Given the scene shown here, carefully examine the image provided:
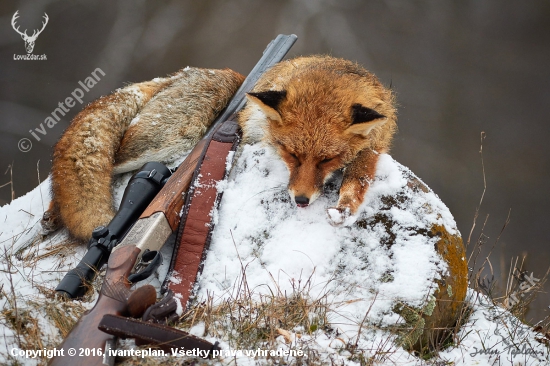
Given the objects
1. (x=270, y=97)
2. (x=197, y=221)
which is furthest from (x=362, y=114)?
(x=197, y=221)

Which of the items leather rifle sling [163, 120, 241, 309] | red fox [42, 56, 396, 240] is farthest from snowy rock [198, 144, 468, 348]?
red fox [42, 56, 396, 240]

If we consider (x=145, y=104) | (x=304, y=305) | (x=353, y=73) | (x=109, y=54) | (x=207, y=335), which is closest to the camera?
(x=207, y=335)

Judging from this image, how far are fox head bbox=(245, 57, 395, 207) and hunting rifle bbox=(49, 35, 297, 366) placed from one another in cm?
→ 67

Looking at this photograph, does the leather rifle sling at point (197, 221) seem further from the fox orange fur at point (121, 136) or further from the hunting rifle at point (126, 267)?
the fox orange fur at point (121, 136)

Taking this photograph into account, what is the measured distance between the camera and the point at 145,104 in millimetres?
5008

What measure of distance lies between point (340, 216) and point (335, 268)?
0.41 meters

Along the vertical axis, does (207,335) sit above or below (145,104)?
below

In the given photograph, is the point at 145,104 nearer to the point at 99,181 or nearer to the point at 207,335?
the point at 99,181

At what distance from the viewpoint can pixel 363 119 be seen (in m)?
3.32

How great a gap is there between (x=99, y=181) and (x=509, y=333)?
149 inches

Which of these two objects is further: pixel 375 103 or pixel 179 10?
pixel 179 10

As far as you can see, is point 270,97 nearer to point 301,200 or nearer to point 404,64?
point 301,200

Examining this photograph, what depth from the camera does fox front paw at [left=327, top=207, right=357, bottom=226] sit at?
3.21 meters

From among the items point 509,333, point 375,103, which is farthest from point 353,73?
point 509,333
